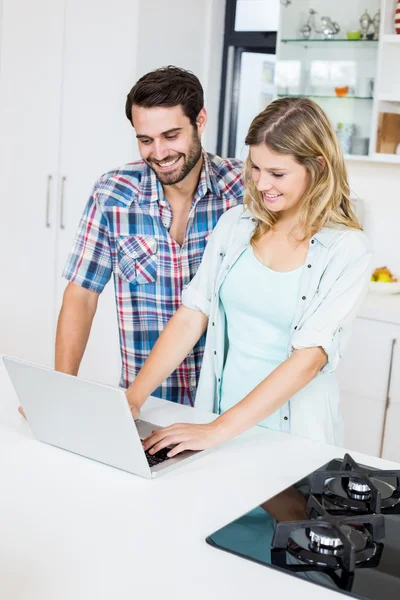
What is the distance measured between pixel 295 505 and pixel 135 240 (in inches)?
40.1

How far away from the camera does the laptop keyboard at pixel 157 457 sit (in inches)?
59.0

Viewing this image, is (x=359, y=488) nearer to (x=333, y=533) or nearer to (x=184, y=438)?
Result: (x=333, y=533)

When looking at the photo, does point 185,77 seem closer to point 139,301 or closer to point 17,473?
point 139,301

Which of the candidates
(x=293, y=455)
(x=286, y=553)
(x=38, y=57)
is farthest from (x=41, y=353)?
(x=286, y=553)

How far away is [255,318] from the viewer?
1849mm

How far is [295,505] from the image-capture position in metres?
1.33

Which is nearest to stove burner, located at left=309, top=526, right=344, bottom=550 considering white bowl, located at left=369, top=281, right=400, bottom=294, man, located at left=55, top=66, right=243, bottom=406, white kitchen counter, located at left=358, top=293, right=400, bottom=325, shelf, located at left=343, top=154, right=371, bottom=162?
man, located at left=55, top=66, right=243, bottom=406

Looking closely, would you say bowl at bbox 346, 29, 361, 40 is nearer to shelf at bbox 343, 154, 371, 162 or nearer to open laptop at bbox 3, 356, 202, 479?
shelf at bbox 343, 154, 371, 162

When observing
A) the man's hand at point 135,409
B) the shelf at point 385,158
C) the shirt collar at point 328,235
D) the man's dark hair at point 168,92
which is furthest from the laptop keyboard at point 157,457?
the shelf at point 385,158

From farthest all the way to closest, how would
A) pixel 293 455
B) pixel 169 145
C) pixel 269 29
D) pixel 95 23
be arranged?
pixel 269 29, pixel 95 23, pixel 169 145, pixel 293 455

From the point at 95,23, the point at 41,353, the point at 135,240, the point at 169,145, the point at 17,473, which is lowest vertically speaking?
the point at 41,353

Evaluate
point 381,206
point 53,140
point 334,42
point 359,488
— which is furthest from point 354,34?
point 359,488

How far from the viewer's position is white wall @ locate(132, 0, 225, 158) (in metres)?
3.61

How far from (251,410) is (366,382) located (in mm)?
1665
